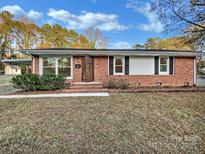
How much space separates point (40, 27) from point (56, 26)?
382 centimetres

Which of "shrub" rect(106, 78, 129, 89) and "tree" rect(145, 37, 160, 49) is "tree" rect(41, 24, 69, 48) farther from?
"shrub" rect(106, 78, 129, 89)

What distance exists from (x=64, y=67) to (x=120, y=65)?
4.31 metres

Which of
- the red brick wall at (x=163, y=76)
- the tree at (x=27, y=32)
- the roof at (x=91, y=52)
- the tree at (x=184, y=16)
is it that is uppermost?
the tree at (x=27, y=32)

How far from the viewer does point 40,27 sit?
1501 inches

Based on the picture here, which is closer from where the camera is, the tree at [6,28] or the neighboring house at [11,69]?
the tree at [6,28]

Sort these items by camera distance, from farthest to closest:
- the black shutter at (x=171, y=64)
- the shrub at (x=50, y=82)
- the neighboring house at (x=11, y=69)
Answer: the neighboring house at (x=11, y=69) < the black shutter at (x=171, y=64) < the shrub at (x=50, y=82)

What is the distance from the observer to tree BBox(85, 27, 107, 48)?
3788cm

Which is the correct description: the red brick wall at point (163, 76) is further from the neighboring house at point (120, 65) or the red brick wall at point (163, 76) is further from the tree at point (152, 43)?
the tree at point (152, 43)

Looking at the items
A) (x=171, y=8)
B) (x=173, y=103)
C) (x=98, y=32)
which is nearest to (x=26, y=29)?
(x=98, y=32)

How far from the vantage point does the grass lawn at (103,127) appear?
3.69m

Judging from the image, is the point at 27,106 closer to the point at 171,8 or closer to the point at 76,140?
the point at 76,140

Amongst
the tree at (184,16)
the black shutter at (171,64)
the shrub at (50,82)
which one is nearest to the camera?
the tree at (184,16)

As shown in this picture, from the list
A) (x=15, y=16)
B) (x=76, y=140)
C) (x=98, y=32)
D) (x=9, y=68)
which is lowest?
(x=76, y=140)

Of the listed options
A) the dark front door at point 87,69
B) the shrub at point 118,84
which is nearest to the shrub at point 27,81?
the dark front door at point 87,69
